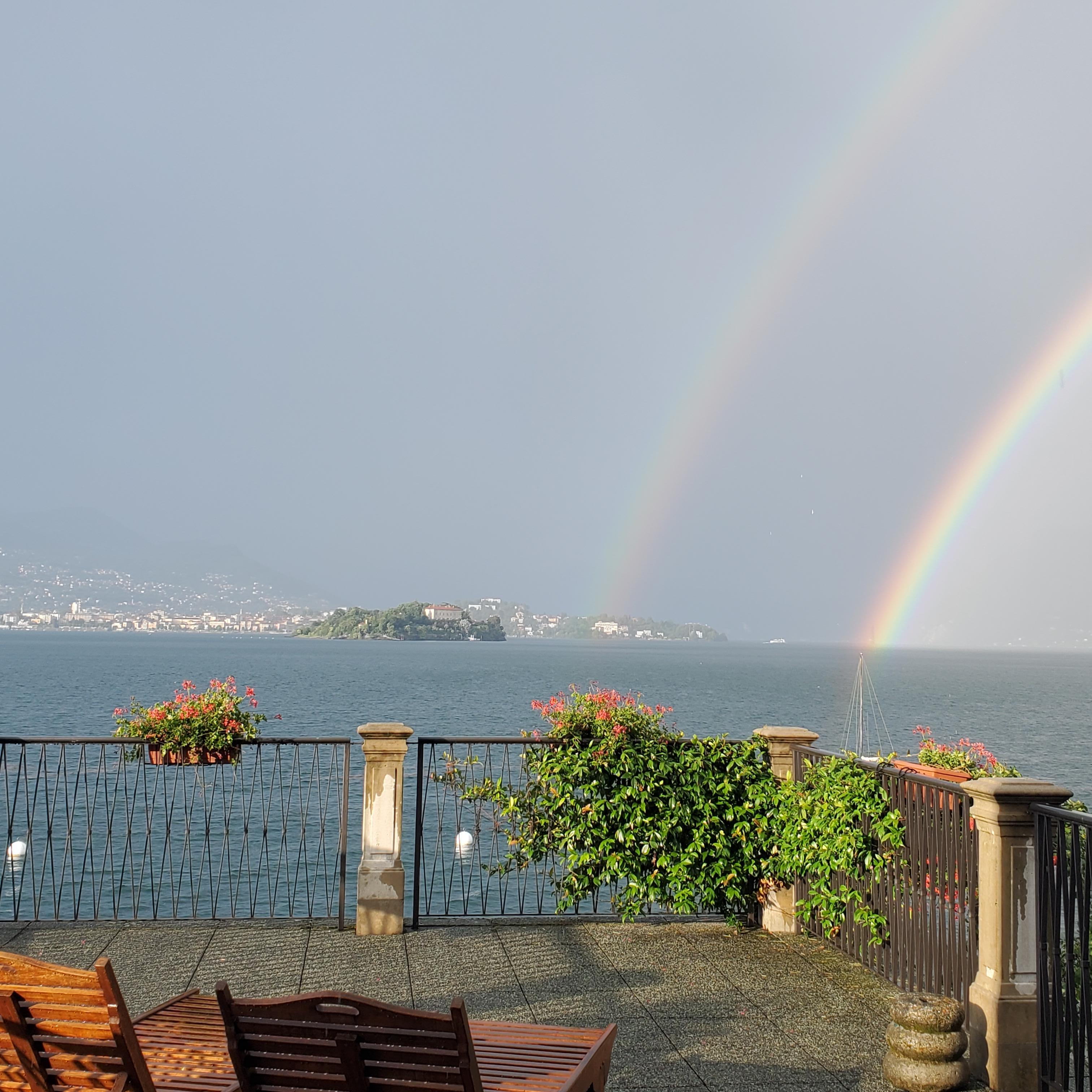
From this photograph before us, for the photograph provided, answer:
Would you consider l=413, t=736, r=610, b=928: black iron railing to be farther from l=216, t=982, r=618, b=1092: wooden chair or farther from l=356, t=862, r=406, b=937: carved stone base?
l=216, t=982, r=618, b=1092: wooden chair

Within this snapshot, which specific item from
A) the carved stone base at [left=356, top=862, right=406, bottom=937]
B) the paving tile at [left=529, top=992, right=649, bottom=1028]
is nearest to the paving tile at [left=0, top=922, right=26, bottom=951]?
the carved stone base at [left=356, top=862, right=406, bottom=937]

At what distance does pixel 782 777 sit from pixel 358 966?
3271 mm

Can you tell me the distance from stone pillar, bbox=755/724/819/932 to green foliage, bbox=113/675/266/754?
12.4ft

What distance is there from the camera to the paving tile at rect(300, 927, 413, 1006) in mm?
6473

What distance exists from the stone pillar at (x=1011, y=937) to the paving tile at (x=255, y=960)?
12.2ft

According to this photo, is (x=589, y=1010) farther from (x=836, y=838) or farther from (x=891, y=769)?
(x=891, y=769)

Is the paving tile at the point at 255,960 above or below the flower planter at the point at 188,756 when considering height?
below

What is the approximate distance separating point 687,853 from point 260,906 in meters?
11.9

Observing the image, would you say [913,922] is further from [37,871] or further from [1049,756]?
[1049,756]

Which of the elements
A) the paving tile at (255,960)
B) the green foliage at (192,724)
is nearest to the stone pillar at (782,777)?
the paving tile at (255,960)

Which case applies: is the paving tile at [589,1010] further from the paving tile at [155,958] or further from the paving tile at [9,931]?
the paving tile at [9,931]

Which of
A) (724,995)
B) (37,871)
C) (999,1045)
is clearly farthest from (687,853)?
(37,871)

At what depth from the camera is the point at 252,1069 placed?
344 centimetres

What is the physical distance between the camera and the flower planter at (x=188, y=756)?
25.9 ft
